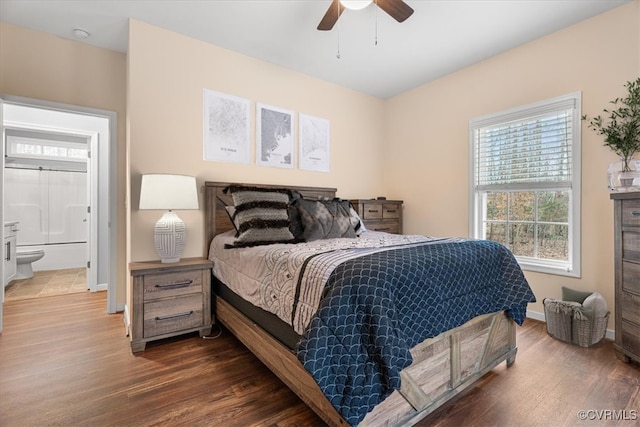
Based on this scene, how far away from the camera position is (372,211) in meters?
3.67

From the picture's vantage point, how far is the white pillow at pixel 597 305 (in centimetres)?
221

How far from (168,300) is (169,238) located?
0.49 meters

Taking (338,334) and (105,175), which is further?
(105,175)

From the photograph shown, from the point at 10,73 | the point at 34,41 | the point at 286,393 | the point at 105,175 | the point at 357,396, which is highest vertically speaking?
the point at 34,41

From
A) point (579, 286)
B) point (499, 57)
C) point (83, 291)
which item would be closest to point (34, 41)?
point (83, 291)

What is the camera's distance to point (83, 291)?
3.67 m

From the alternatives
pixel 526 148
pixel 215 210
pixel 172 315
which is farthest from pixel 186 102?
pixel 526 148

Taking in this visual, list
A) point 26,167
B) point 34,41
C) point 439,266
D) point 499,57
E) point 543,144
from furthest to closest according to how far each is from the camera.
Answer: point 26,167 < point 499,57 < point 543,144 < point 34,41 < point 439,266

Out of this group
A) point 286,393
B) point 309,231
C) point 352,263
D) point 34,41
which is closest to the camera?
point 352,263

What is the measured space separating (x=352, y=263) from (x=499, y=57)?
3.15 metres

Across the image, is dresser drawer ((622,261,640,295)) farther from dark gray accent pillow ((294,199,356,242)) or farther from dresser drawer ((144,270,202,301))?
dresser drawer ((144,270,202,301))

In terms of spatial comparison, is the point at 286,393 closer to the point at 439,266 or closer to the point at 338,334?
the point at 338,334

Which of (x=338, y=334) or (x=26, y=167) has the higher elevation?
(x=26, y=167)

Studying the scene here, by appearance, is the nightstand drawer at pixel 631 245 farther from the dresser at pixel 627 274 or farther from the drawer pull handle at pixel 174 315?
the drawer pull handle at pixel 174 315
